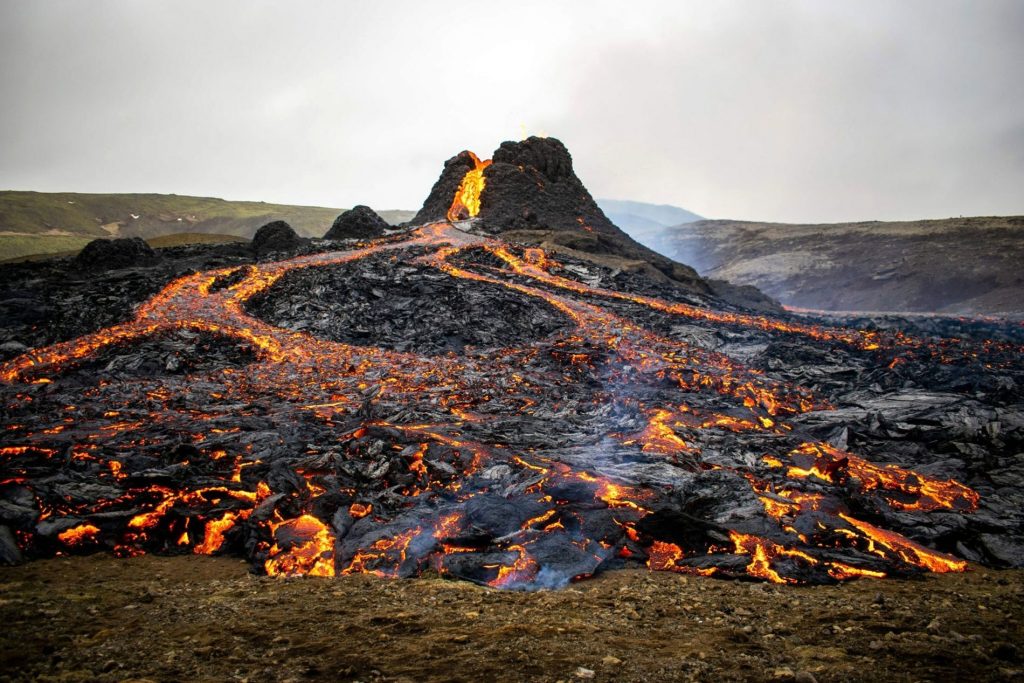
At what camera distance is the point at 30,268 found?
3030 cm

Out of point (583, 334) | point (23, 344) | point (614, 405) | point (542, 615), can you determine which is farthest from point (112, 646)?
point (23, 344)

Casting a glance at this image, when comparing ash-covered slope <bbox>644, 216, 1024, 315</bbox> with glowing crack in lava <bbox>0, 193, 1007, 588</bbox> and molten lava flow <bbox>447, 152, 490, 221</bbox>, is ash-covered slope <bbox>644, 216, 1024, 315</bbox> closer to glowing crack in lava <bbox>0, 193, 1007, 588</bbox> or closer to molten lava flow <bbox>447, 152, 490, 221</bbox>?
molten lava flow <bbox>447, 152, 490, 221</bbox>

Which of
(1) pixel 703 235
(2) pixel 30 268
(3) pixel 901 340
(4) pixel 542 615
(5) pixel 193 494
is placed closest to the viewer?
(4) pixel 542 615

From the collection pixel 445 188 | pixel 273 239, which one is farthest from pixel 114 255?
pixel 445 188

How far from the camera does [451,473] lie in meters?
10.5

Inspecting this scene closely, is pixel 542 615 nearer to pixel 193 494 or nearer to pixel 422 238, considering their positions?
pixel 193 494

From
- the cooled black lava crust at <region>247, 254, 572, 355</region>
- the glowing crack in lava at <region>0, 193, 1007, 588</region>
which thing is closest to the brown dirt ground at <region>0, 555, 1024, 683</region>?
the glowing crack in lava at <region>0, 193, 1007, 588</region>

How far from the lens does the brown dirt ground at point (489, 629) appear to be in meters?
4.05

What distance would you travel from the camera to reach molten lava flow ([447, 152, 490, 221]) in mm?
52250

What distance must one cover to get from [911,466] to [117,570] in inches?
605

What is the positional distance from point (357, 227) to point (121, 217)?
416 feet

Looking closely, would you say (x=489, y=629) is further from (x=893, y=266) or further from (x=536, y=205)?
(x=893, y=266)

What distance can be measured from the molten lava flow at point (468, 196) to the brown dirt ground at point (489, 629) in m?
47.5

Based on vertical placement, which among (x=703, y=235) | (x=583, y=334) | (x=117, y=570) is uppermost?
(x=703, y=235)
